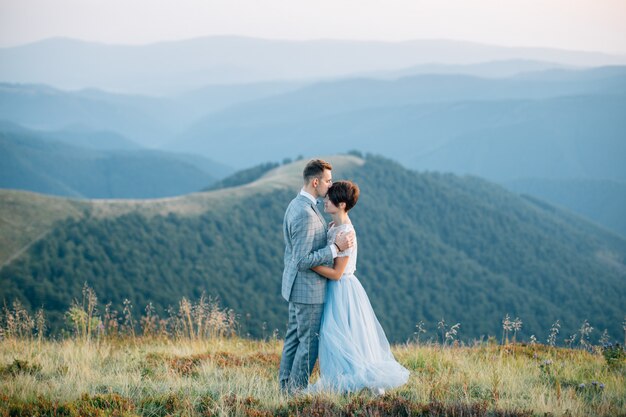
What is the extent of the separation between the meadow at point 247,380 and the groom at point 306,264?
47 cm

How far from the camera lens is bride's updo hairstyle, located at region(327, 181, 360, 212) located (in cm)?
623

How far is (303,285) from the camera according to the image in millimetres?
6297

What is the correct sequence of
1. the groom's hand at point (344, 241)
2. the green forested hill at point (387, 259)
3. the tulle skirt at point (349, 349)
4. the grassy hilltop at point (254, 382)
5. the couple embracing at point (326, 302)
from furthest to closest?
1. the green forested hill at point (387, 259)
2. the tulle skirt at point (349, 349)
3. the couple embracing at point (326, 302)
4. the groom's hand at point (344, 241)
5. the grassy hilltop at point (254, 382)

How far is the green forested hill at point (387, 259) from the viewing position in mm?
66125

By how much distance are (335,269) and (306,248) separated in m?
0.39

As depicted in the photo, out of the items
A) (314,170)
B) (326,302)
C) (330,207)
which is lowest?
(326,302)

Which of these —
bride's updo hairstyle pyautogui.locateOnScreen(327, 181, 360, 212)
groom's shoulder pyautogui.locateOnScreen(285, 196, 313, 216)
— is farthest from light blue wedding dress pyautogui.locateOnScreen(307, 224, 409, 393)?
groom's shoulder pyautogui.locateOnScreen(285, 196, 313, 216)

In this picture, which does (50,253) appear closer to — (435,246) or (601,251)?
(435,246)

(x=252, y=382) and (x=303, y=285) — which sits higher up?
(x=303, y=285)

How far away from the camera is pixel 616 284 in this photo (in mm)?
104062

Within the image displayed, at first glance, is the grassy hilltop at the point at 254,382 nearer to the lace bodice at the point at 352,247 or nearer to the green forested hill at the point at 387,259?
the lace bodice at the point at 352,247

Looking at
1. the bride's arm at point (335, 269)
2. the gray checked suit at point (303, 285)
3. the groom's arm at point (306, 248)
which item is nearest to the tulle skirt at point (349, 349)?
the gray checked suit at point (303, 285)

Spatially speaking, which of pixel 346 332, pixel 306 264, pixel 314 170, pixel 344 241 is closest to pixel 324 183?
pixel 314 170

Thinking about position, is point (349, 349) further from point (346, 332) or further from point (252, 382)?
point (252, 382)
